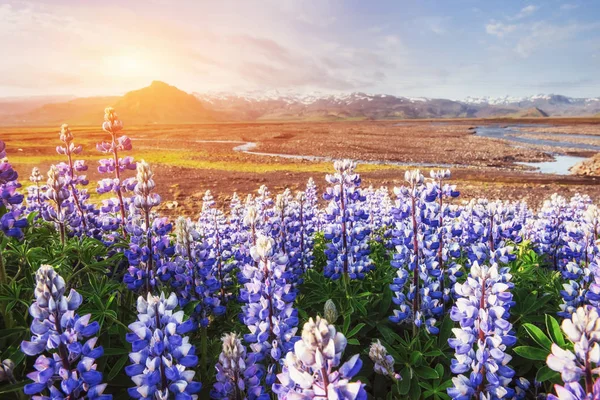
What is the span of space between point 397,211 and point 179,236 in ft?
5.63

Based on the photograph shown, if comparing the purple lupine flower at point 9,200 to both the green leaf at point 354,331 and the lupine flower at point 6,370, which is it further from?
the green leaf at point 354,331

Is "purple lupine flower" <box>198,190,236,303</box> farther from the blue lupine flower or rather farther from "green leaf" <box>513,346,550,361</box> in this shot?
"green leaf" <box>513,346,550,361</box>

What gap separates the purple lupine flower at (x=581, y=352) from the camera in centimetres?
131

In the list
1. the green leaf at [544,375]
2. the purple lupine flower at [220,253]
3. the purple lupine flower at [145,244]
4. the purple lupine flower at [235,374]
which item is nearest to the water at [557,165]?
the purple lupine flower at [220,253]

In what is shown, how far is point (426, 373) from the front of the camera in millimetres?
2406

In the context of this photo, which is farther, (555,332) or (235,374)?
(555,332)

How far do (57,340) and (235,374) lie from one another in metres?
0.73

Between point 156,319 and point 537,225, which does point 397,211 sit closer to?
point 156,319

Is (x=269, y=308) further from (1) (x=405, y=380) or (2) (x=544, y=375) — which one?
(2) (x=544, y=375)

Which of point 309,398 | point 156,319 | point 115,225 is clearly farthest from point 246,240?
point 309,398

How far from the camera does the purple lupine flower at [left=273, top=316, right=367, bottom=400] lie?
3.89 ft

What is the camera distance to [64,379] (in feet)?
4.89

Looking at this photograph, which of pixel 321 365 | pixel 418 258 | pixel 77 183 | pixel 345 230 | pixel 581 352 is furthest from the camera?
pixel 77 183

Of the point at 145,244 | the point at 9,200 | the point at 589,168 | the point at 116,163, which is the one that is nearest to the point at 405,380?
the point at 145,244
